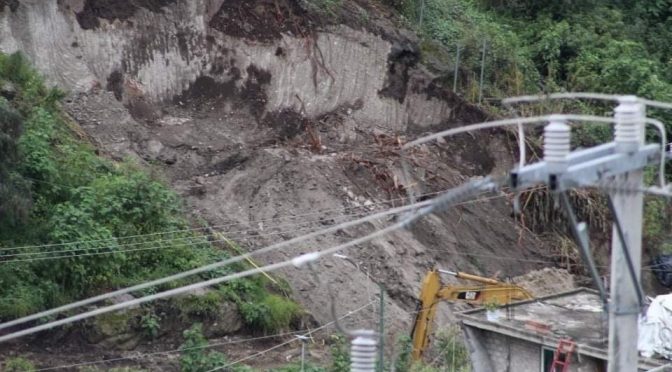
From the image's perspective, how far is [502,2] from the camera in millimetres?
35938

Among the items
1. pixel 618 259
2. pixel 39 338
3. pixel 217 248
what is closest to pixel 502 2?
pixel 217 248

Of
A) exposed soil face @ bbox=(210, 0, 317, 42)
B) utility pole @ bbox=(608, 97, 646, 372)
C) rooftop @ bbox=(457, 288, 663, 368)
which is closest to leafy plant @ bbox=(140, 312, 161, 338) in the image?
rooftop @ bbox=(457, 288, 663, 368)

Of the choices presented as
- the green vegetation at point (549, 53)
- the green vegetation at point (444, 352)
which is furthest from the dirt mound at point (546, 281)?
the green vegetation at point (444, 352)

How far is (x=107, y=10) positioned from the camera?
26250mm

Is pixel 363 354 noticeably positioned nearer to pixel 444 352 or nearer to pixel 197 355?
pixel 197 355

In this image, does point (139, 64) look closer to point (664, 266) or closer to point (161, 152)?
point (161, 152)

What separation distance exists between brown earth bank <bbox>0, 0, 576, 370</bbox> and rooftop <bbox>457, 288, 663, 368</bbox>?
A: 330cm

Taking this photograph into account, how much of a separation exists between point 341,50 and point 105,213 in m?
9.15

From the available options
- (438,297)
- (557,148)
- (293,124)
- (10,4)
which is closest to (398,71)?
(293,124)

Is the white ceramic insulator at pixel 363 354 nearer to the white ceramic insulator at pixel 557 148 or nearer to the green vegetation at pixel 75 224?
the white ceramic insulator at pixel 557 148

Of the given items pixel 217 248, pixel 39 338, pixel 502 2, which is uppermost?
pixel 502 2

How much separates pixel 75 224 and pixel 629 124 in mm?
13631

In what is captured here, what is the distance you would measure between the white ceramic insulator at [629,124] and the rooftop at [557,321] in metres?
8.83

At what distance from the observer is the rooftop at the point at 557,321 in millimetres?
18719
